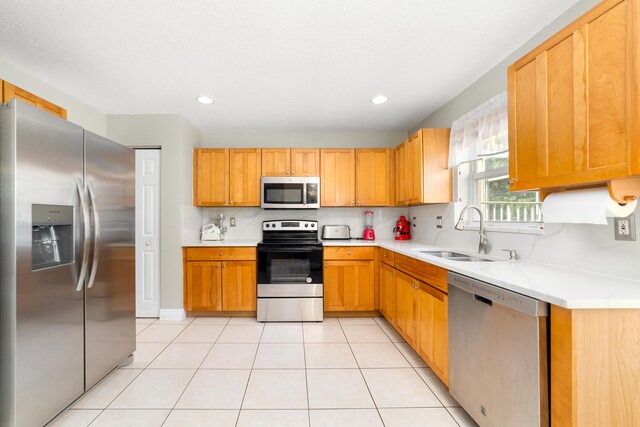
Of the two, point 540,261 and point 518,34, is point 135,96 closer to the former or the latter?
point 518,34

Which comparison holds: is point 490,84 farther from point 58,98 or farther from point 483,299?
point 58,98

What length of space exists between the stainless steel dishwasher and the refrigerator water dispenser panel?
228cm

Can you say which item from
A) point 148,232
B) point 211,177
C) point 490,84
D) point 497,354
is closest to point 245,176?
point 211,177

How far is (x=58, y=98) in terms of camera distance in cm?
270

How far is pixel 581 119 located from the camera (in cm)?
122

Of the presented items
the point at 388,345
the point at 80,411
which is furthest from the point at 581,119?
the point at 80,411

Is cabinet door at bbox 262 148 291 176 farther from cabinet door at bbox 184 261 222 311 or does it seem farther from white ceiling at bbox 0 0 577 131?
cabinet door at bbox 184 261 222 311

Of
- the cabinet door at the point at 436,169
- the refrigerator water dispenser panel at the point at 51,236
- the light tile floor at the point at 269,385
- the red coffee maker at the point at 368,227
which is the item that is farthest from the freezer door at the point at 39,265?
the red coffee maker at the point at 368,227

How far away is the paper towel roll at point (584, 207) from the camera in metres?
1.23

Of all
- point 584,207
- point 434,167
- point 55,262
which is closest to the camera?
point 584,207

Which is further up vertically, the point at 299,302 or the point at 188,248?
the point at 188,248

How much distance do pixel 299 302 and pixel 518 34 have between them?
3.02 meters

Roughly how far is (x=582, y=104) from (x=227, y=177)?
3411 mm

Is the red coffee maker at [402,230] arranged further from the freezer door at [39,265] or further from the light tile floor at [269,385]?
the freezer door at [39,265]
